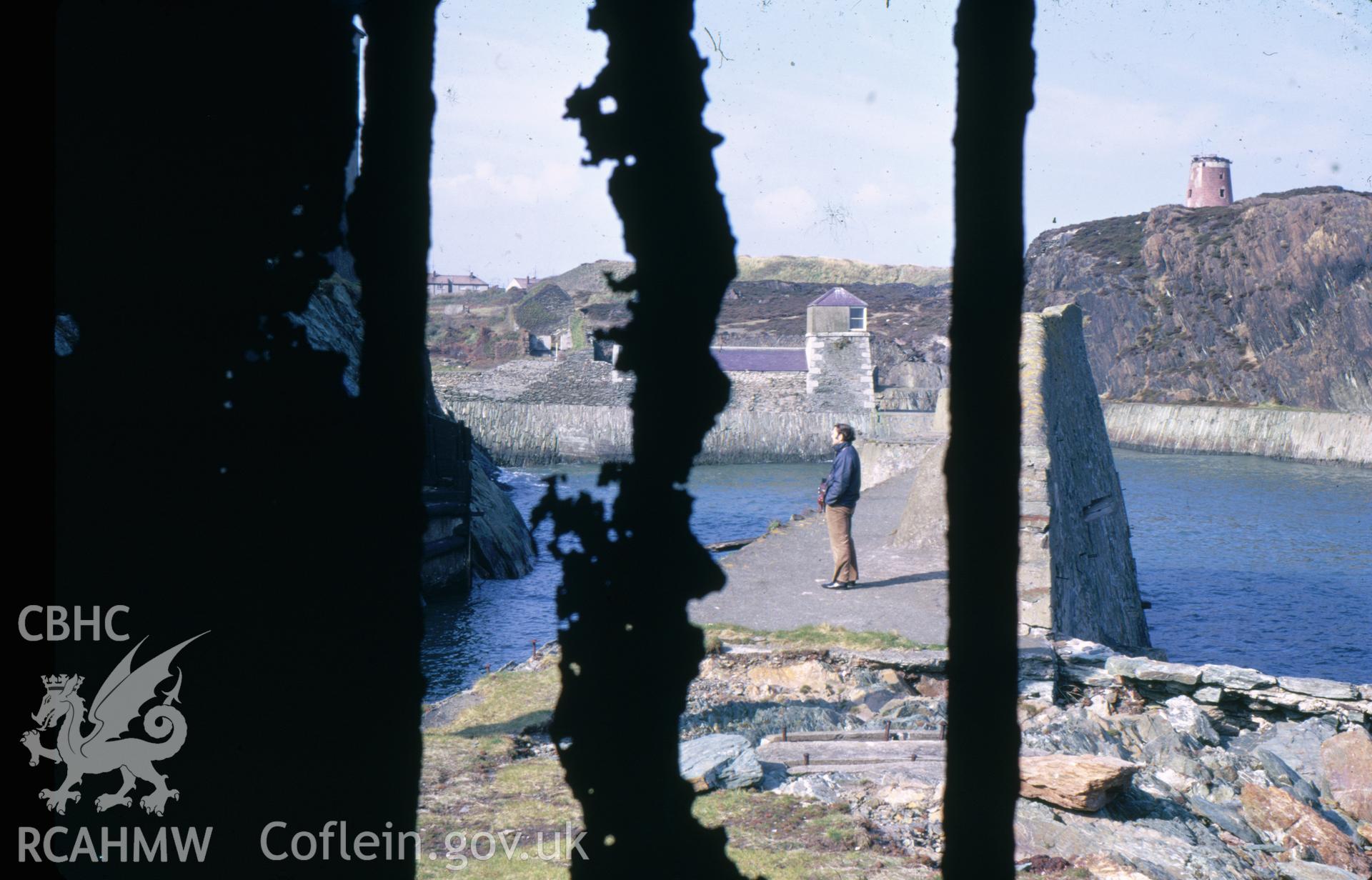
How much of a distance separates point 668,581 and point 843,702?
556cm

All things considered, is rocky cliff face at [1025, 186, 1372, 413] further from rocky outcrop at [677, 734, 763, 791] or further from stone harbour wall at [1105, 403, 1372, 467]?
rocky outcrop at [677, 734, 763, 791]

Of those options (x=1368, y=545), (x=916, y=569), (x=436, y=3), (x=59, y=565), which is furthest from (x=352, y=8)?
(x=1368, y=545)

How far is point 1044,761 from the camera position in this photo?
5.27 meters

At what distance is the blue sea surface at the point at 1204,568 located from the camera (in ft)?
52.0

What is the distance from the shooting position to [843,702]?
7.38 meters

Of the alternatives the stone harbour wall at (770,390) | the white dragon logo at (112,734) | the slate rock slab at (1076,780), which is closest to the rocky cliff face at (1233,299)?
the stone harbour wall at (770,390)

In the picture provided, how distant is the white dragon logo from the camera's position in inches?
112

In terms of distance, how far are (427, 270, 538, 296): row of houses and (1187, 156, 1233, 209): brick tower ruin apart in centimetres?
5772

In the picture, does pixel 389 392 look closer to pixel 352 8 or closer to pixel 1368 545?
pixel 352 8

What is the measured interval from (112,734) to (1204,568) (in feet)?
85.1

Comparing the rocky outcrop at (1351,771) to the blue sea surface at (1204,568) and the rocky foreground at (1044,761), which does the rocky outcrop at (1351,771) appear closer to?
the rocky foreground at (1044,761)

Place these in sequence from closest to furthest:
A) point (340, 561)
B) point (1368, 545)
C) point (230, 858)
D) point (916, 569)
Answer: point (340, 561) → point (230, 858) → point (916, 569) → point (1368, 545)

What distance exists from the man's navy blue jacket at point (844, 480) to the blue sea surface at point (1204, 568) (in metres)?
1.51

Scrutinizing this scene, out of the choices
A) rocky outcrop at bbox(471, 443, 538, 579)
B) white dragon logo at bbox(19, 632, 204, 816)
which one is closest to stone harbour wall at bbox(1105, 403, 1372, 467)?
rocky outcrop at bbox(471, 443, 538, 579)
